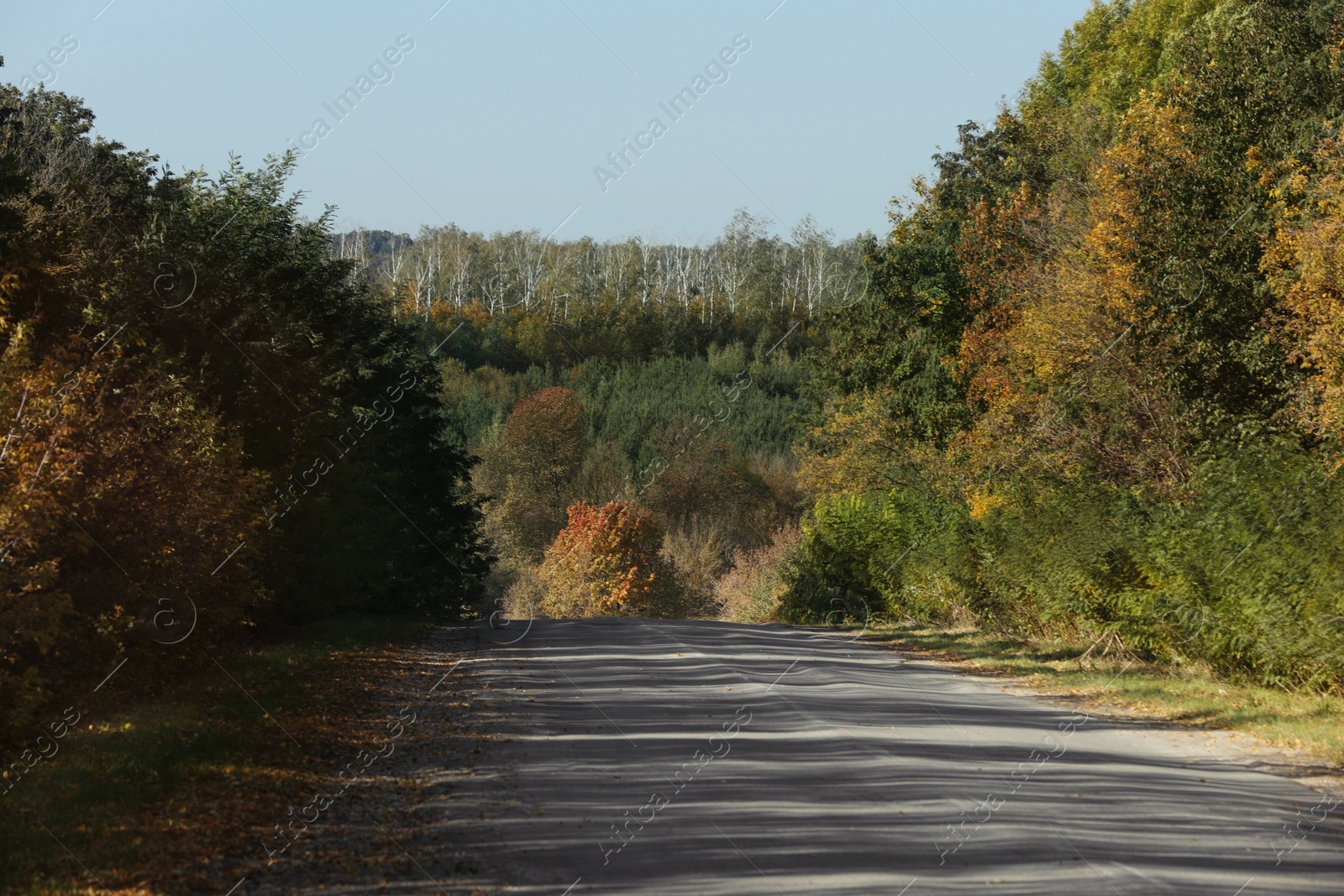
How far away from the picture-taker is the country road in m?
7.09

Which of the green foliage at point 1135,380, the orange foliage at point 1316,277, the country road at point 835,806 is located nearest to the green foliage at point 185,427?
the country road at point 835,806

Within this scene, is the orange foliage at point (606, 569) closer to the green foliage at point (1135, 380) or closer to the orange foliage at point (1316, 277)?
the green foliage at point (1135, 380)

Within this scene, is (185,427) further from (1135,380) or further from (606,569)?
(606,569)

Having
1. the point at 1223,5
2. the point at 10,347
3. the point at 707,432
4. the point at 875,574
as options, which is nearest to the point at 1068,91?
the point at 1223,5

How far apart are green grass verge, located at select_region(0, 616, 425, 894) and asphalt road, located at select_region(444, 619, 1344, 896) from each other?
6.13 feet

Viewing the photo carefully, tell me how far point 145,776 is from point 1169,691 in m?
12.3

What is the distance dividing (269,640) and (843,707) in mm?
12482

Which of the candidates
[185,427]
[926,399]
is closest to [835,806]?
[185,427]

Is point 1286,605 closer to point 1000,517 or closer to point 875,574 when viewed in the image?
point 1000,517

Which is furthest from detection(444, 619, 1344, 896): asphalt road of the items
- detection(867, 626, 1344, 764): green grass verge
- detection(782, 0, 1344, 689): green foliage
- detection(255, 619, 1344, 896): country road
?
detection(782, 0, 1344, 689): green foliage

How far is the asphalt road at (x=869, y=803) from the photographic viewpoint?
712cm

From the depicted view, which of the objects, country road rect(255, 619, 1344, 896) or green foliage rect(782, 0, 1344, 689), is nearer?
country road rect(255, 619, 1344, 896)

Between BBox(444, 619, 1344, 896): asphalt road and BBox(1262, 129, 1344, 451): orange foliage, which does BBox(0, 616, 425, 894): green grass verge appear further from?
BBox(1262, 129, 1344, 451): orange foliage

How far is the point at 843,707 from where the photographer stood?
14.2 meters
